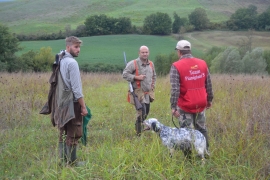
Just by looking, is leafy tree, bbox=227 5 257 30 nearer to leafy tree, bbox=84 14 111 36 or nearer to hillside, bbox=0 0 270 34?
hillside, bbox=0 0 270 34

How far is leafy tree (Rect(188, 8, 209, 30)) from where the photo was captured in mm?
A: 53719

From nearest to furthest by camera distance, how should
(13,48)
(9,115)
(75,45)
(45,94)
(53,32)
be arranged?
(75,45)
(9,115)
(45,94)
(13,48)
(53,32)

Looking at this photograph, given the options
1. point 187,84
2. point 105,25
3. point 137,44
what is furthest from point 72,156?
point 105,25

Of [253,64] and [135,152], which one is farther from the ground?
[135,152]

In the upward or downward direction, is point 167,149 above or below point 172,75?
below

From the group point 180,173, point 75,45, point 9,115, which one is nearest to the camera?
point 180,173

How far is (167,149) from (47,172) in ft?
5.21

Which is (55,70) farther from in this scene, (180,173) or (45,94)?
(45,94)

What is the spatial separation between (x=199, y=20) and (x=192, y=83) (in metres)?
52.4

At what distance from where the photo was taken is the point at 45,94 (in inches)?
411

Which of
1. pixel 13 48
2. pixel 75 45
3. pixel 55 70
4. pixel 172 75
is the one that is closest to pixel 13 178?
pixel 55 70

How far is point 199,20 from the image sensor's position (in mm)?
54312

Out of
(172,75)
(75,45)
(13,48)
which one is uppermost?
(75,45)

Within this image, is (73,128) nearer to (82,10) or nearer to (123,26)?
(123,26)
